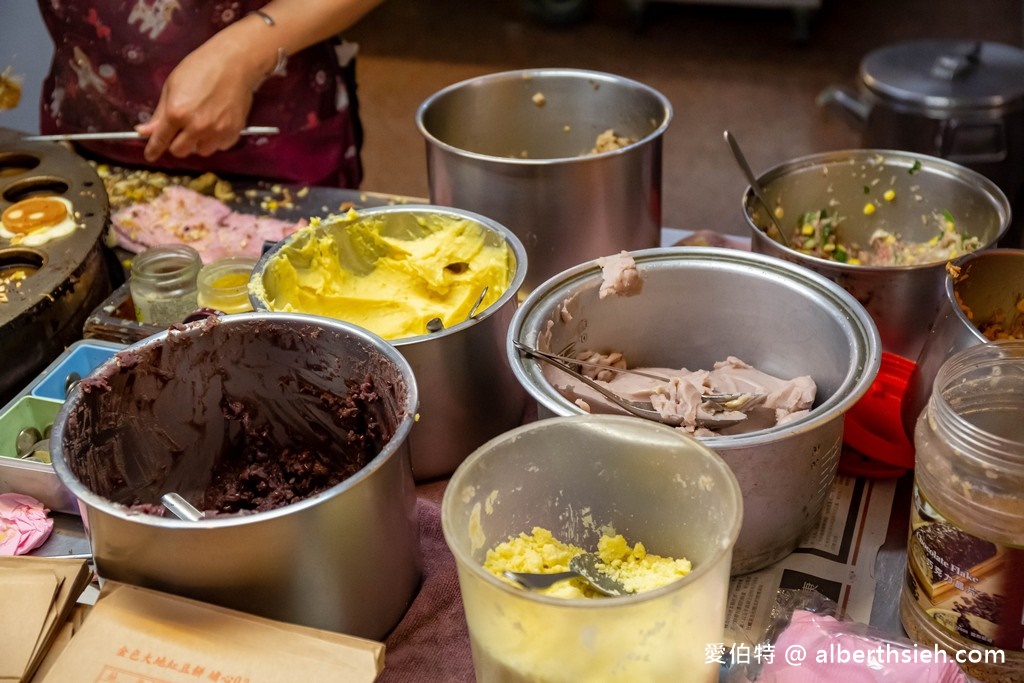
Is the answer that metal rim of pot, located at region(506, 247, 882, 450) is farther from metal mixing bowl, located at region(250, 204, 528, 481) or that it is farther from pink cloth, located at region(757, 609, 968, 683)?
pink cloth, located at region(757, 609, 968, 683)

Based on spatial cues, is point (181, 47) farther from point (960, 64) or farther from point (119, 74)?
point (960, 64)

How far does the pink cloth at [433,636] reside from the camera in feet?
3.09

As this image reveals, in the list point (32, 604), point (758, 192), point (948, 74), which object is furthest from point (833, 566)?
point (948, 74)

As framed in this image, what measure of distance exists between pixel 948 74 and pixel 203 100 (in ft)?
6.04

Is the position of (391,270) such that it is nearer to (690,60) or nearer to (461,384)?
(461,384)

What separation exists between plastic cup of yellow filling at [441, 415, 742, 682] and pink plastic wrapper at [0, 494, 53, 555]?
582mm

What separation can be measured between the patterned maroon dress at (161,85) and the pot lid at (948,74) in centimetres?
142

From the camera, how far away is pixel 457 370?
1113 mm

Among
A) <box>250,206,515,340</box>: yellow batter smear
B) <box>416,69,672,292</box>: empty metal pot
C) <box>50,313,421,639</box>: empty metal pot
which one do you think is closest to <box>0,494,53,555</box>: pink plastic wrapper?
<box>50,313,421,639</box>: empty metal pot

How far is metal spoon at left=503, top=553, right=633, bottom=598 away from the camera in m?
0.82

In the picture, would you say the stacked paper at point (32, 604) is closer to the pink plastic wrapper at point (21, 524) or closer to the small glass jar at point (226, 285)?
the pink plastic wrapper at point (21, 524)

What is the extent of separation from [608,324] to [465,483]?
1.48ft

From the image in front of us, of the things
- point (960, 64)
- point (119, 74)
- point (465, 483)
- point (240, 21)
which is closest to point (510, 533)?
point (465, 483)

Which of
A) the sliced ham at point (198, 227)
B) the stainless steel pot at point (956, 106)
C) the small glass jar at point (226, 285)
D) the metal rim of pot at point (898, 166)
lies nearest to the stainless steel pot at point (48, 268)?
the sliced ham at point (198, 227)
